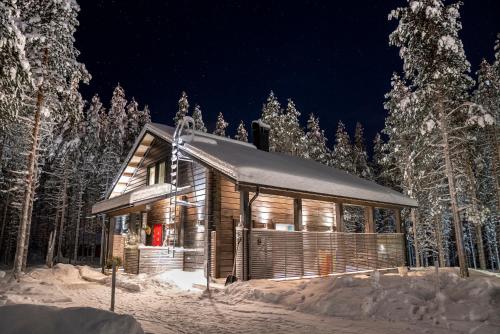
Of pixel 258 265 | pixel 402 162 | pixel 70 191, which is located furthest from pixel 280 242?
pixel 70 191

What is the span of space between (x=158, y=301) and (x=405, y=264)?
12.8m

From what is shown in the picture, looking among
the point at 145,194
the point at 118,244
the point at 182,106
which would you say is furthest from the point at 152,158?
the point at 182,106

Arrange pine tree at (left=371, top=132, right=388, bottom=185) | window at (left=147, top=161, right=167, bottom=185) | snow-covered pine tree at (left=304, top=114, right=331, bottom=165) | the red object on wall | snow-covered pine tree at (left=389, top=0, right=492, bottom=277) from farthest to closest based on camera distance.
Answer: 1. pine tree at (left=371, top=132, right=388, bottom=185)
2. snow-covered pine tree at (left=304, top=114, right=331, bottom=165)
3. the red object on wall
4. window at (left=147, top=161, right=167, bottom=185)
5. snow-covered pine tree at (left=389, top=0, right=492, bottom=277)

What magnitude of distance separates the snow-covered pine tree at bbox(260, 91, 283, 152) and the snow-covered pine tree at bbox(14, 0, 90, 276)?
2265 cm

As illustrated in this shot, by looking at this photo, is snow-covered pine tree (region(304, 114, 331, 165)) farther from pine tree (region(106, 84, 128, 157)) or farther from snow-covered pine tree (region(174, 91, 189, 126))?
pine tree (region(106, 84, 128, 157))

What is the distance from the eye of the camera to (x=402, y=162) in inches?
1038

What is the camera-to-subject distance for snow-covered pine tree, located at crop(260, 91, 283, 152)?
3750cm

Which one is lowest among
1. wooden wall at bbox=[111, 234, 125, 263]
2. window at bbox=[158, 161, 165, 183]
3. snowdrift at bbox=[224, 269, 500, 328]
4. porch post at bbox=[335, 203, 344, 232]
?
snowdrift at bbox=[224, 269, 500, 328]

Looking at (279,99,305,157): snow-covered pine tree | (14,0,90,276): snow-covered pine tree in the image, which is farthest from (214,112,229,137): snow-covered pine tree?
(14,0,90,276): snow-covered pine tree

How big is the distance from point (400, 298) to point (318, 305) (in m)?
1.66

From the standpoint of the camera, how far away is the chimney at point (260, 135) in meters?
20.5

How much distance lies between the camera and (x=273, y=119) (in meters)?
38.3

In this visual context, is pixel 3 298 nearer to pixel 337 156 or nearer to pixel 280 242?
pixel 280 242

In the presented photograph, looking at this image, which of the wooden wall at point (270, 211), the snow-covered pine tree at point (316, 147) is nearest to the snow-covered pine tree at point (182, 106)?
the snow-covered pine tree at point (316, 147)
